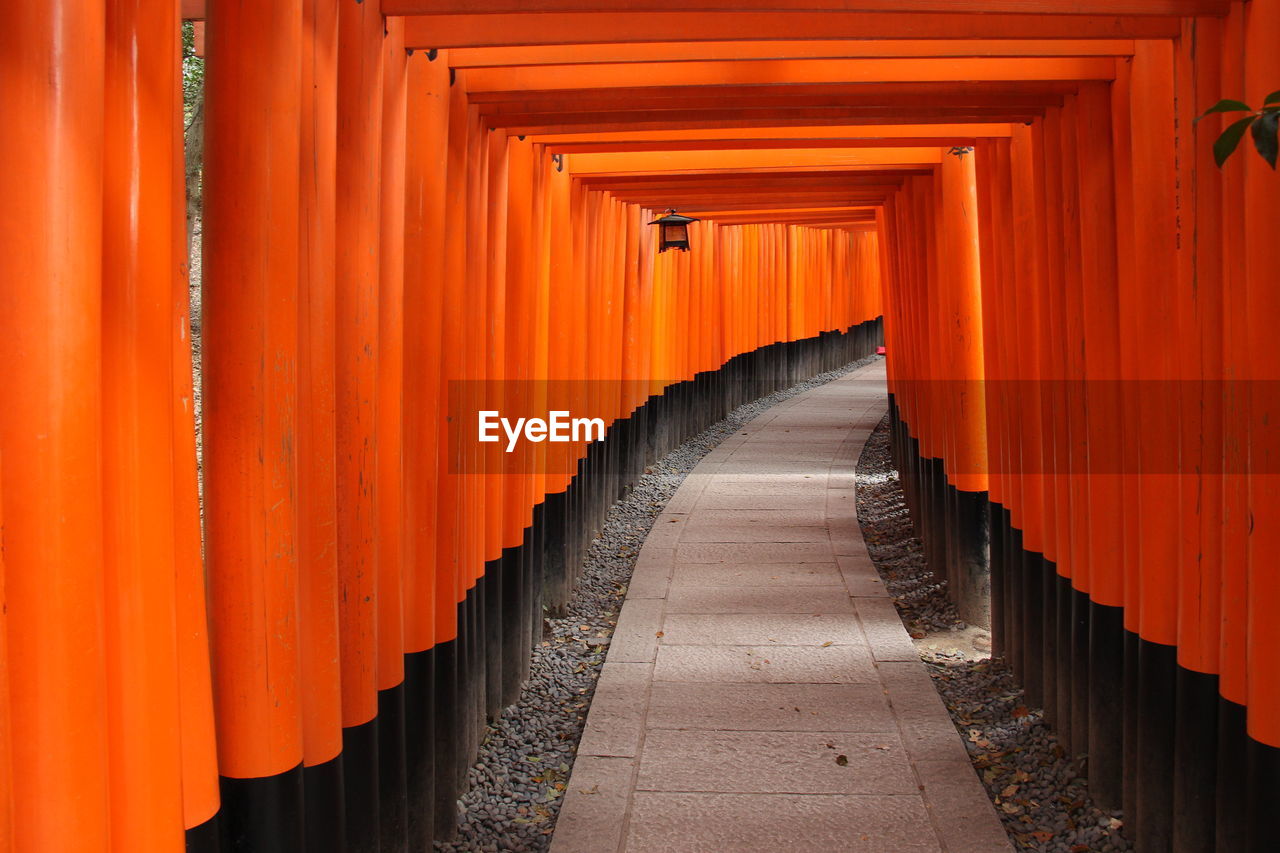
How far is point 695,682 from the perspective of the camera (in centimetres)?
674

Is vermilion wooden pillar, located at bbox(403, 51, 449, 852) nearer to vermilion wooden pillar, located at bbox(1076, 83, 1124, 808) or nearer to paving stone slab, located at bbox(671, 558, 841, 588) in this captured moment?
vermilion wooden pillar, located at bbox(1076, 83, 1124, 808)

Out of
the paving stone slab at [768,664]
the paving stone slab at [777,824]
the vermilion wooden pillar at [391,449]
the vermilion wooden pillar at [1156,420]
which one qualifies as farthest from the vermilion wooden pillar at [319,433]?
the paving stone slab at [768,664]

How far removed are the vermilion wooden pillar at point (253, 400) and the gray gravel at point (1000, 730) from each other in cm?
314

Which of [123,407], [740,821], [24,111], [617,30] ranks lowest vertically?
[740,821]

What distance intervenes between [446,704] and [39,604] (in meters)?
3.18

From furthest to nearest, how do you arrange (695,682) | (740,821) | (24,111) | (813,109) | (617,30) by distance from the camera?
(695,682) → (813,109) → (740,821) → (617,30) → (24,111)

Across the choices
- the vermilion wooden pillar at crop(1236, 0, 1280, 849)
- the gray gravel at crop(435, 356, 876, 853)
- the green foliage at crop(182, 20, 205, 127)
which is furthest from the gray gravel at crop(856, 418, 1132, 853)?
the green foliage at crop(182, 20, 205, 127)

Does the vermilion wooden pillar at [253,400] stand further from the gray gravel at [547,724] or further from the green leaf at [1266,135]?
the gray gravel at [547,724]

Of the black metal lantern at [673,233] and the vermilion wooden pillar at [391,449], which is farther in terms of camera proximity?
the black metal lantern at [673,233]

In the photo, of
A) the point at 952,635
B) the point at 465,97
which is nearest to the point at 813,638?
the point at 952,635

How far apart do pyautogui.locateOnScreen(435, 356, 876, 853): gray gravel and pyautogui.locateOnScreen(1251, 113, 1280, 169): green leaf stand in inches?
158

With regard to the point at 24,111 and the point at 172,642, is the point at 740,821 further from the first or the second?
the point at 24,111

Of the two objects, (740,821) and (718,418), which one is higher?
(718,418)

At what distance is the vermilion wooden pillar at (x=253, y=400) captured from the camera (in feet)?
9.18
